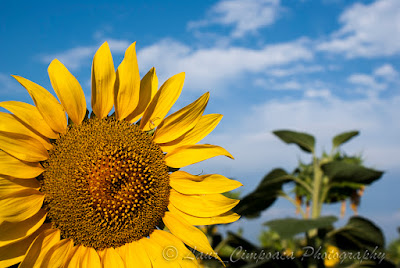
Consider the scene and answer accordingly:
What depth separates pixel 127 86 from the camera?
1.47 metres

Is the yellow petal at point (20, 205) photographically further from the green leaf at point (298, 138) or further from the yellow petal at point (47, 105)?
the green leaf at point (298, 138)

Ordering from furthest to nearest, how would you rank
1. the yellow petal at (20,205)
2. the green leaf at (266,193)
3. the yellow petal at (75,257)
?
1. the green leaf at (266,193)
2. the yellow petal at (75,257)
3. the yellow petal at (20,205)

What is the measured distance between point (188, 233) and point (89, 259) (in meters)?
0.36

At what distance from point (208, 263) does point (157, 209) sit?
4.89 feet

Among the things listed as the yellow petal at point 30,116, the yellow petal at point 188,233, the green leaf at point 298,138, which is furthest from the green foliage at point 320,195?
the yellow petal at point 30,116

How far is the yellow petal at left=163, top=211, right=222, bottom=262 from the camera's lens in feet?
4.91

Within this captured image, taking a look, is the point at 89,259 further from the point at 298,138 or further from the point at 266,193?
the point at 298,138

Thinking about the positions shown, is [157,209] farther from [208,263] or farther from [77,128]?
[208,263]

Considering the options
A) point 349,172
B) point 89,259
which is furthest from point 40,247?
point 349,172

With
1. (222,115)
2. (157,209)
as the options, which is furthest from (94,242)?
(222,115)

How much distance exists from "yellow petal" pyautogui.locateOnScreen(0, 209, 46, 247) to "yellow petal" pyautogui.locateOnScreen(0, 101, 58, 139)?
0.88 ft

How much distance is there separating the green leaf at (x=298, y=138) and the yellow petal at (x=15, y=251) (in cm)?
283

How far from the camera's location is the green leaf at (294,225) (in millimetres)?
2686

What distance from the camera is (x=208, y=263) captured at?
288 centimetres
